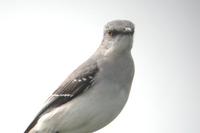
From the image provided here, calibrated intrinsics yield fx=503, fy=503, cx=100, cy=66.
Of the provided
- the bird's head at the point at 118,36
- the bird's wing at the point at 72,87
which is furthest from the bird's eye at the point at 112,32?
the bird's wing at the point at 72,87

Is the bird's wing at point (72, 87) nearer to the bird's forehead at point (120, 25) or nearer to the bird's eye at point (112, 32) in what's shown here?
the bird's eye at point (112, 32)

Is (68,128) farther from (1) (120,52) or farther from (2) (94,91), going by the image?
(1) (120,52)

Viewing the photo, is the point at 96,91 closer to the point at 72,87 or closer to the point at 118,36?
the point at 72,87

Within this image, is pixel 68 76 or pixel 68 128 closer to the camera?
pixel 68 128

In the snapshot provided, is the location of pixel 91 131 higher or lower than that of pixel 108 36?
lower

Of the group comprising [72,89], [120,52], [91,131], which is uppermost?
[120,52]

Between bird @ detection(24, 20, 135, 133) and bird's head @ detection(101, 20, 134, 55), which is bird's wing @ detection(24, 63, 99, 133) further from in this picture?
bird's head @ detection(101, 20, 134, 55)

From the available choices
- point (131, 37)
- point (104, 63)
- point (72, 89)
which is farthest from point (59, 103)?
A: point (131, 37)
